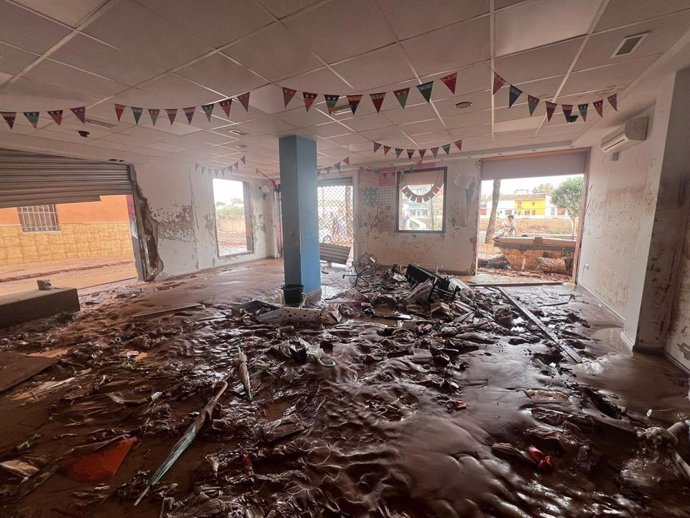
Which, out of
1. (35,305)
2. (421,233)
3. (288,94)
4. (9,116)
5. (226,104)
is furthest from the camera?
(421,233)

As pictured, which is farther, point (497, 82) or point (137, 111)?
point (137, 111)

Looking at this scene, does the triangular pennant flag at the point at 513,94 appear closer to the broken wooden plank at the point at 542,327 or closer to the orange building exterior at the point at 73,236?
the broken wooden plank at the point at 542,327

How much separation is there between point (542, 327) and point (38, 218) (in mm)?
13893

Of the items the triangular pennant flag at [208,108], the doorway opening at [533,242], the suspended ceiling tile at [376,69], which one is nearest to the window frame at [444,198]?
the doorway opening at [533,242]

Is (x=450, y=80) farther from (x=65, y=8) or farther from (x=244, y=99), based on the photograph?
(x=65, y=8)

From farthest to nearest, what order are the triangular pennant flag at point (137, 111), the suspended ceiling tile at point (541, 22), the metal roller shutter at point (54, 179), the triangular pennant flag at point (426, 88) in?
the metal roller shutter at point (54, 179) < the triangular pennant flag at point (137, 111) < the triangular pennant flag at point (426, 88) < the suspended ceiling tile at point (541, 22)

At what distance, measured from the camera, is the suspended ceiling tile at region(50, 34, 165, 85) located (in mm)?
2348

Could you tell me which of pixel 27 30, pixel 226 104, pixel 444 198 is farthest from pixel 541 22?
pixel 444 198

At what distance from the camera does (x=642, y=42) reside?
7.88ft

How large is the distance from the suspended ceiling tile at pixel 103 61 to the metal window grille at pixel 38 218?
9642mm

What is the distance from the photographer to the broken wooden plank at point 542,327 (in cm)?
316

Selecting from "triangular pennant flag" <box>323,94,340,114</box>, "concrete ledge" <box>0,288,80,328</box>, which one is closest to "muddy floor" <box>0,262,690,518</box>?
"concrete ledge" <box>0,288,80,328</box>

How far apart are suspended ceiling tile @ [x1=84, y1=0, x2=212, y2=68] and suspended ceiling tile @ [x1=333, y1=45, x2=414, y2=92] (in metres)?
1.31

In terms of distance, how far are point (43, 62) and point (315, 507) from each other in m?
4.19
